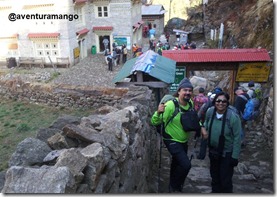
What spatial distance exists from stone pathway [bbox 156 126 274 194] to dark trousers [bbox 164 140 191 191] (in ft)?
1.78

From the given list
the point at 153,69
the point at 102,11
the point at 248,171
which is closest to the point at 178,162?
the point at 248,171

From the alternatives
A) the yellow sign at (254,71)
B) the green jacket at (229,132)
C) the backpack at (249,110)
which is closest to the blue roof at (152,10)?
the yellow sign at (254,71)

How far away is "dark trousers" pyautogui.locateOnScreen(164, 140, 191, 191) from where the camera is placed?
15.9ft

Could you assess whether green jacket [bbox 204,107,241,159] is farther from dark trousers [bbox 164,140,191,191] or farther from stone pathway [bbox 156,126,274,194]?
stone pathway [bbox 156,126,274,194]

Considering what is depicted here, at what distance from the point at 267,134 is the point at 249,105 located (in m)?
1.80

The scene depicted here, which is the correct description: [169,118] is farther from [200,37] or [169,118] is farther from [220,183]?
[200,37]

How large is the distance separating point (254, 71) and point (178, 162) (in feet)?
24.4

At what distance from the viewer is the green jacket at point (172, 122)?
4656mm

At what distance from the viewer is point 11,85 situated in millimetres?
17297

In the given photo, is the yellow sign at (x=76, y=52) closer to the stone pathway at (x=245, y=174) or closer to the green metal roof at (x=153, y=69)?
the green metal roof at (x=153, y=69)

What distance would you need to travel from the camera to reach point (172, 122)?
4719mm

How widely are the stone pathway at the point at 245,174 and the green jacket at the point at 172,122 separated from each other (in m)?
1.38

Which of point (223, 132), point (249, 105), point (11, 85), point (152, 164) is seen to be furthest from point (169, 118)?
point (11, 85)

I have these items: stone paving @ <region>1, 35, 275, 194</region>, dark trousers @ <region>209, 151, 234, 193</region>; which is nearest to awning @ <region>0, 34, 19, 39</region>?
stone paving @ <region>1, 35, 275, 194</region>
